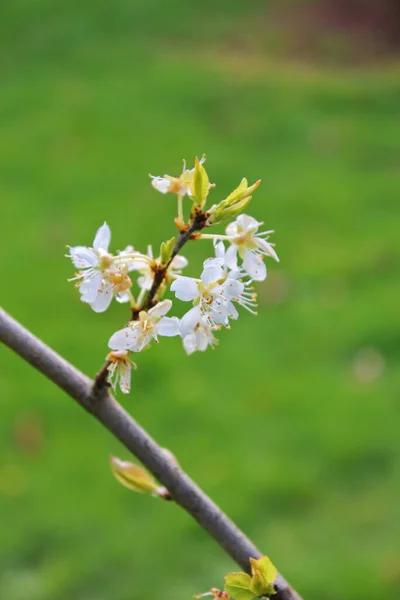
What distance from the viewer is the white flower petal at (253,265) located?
945 millimetres

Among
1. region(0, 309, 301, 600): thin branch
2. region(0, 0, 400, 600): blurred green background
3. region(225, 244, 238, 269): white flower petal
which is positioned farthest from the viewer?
region(0, 0, 400, 600): blurred green background

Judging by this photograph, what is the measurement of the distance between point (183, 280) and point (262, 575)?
31 cm

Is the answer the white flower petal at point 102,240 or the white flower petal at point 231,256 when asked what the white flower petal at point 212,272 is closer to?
the white flower petal at point 231,256

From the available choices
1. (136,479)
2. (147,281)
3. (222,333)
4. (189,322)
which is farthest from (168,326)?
(222,333)

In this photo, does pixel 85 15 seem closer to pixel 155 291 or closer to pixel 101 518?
pixel 101 518

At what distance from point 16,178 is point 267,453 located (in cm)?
269

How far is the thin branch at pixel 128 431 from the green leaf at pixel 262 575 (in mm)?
25

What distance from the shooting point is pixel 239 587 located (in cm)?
82

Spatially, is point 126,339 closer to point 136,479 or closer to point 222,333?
point 136,479

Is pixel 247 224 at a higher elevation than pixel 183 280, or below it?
higher

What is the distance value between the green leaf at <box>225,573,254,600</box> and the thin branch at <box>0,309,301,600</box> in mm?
15

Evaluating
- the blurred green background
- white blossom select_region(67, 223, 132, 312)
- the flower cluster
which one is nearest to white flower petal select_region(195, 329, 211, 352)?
the flower cluster

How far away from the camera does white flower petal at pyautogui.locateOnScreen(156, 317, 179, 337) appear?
2.72 feet

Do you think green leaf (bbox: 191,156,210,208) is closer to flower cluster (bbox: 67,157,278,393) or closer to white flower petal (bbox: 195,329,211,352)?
flower cluster (bbox: 67,157,278,393)
